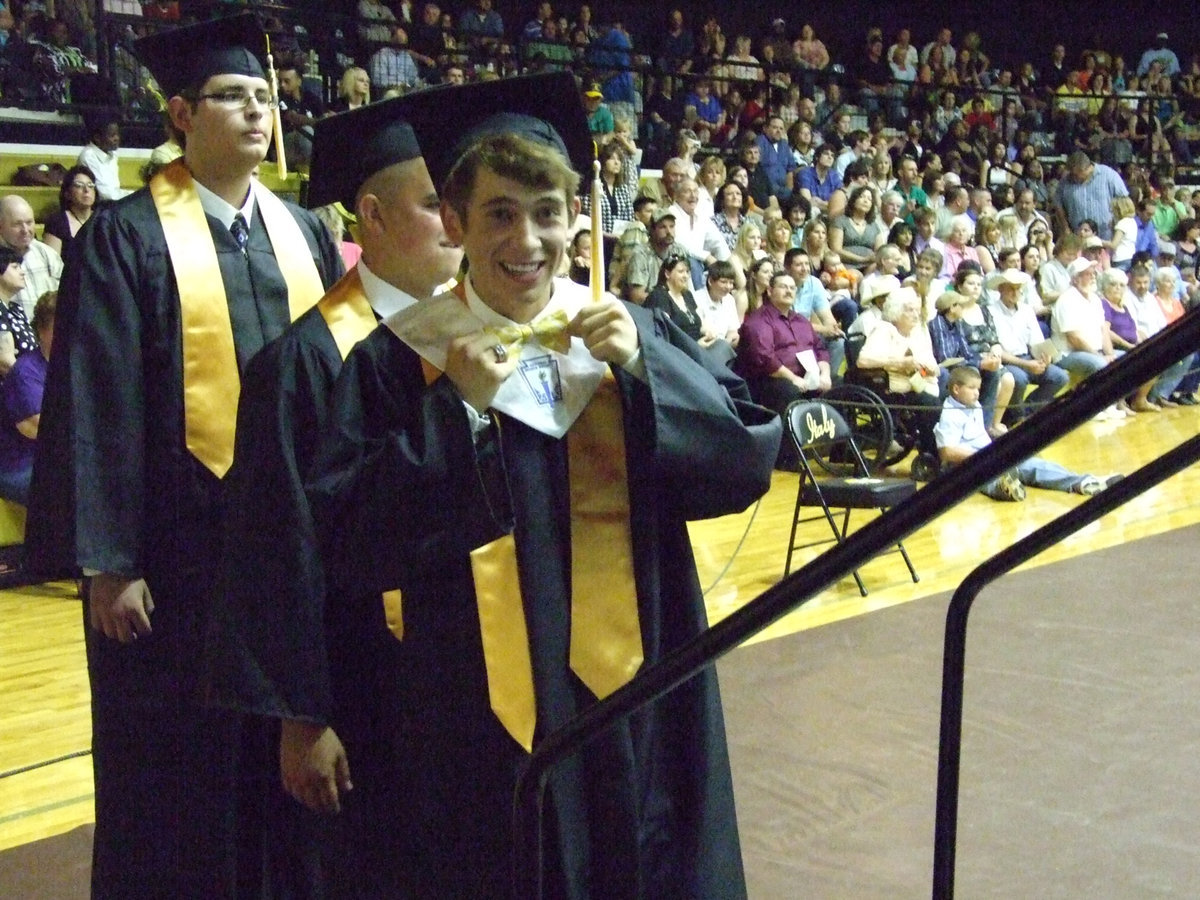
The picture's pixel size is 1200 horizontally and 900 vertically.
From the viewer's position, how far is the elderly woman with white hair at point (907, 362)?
7.84 m

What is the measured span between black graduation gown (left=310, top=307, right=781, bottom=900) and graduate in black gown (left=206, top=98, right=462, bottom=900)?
0.07 m

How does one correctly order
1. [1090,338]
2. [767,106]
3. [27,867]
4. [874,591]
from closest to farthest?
[27,867]
[874,591]
[1090,338]
[767,106]

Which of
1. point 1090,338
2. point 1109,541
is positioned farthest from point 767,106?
point 1109,541

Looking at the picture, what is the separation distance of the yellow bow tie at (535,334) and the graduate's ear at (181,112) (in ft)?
3.50

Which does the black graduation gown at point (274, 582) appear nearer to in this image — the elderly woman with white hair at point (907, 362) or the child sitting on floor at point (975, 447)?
the child sitting on floor at point (975, 447)

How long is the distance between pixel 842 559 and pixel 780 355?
6.72 meters

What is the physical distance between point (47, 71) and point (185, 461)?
7.51 meters

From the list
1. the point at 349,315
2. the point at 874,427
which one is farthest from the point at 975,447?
the point at 349,315

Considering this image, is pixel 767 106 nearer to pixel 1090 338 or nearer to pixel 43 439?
pixel 1090 338

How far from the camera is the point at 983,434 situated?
7.69 metres

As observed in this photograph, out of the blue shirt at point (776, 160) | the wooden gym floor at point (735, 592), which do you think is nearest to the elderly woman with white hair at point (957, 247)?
the blue shirt at point (776, 160)

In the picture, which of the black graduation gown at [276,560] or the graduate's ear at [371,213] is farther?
the graduate's ear at [371,213]

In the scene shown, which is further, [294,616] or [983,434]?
[983,434]

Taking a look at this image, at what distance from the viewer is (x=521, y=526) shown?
Answer: 1.74 metres
